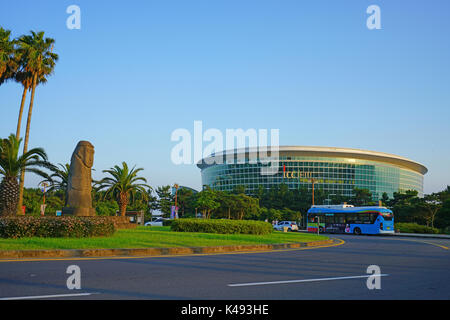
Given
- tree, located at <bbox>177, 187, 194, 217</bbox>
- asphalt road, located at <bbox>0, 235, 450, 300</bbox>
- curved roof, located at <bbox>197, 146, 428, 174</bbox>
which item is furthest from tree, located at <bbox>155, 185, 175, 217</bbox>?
asphalt road, located at <bbox>0, 235, 450, 300</bbox>

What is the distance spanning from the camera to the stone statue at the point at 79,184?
21.3 meters

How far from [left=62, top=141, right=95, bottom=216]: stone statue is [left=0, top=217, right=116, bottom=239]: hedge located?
396cm

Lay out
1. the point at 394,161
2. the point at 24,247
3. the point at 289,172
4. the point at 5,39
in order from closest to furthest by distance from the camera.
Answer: the point at 24,247, the point at 5,39, the point at 289,172, the point at 394,161

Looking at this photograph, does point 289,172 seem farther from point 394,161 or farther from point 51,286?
point 51,286

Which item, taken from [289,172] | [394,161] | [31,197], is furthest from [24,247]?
[394,161]

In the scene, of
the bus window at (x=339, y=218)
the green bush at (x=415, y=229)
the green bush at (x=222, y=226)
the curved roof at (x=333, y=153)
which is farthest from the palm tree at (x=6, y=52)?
the curved roof at (x=333, y=153)

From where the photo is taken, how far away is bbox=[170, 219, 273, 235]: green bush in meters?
25.0

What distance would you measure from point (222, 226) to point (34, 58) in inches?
795

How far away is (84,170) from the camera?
21594 millimetres

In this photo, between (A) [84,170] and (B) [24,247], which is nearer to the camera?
(B) [24,247]

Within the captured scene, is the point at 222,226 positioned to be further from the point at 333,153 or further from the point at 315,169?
the point at 333,153

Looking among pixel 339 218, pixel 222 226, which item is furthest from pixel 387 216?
pixel 222 226

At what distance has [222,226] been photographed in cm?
2492

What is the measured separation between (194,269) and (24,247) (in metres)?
5.99
